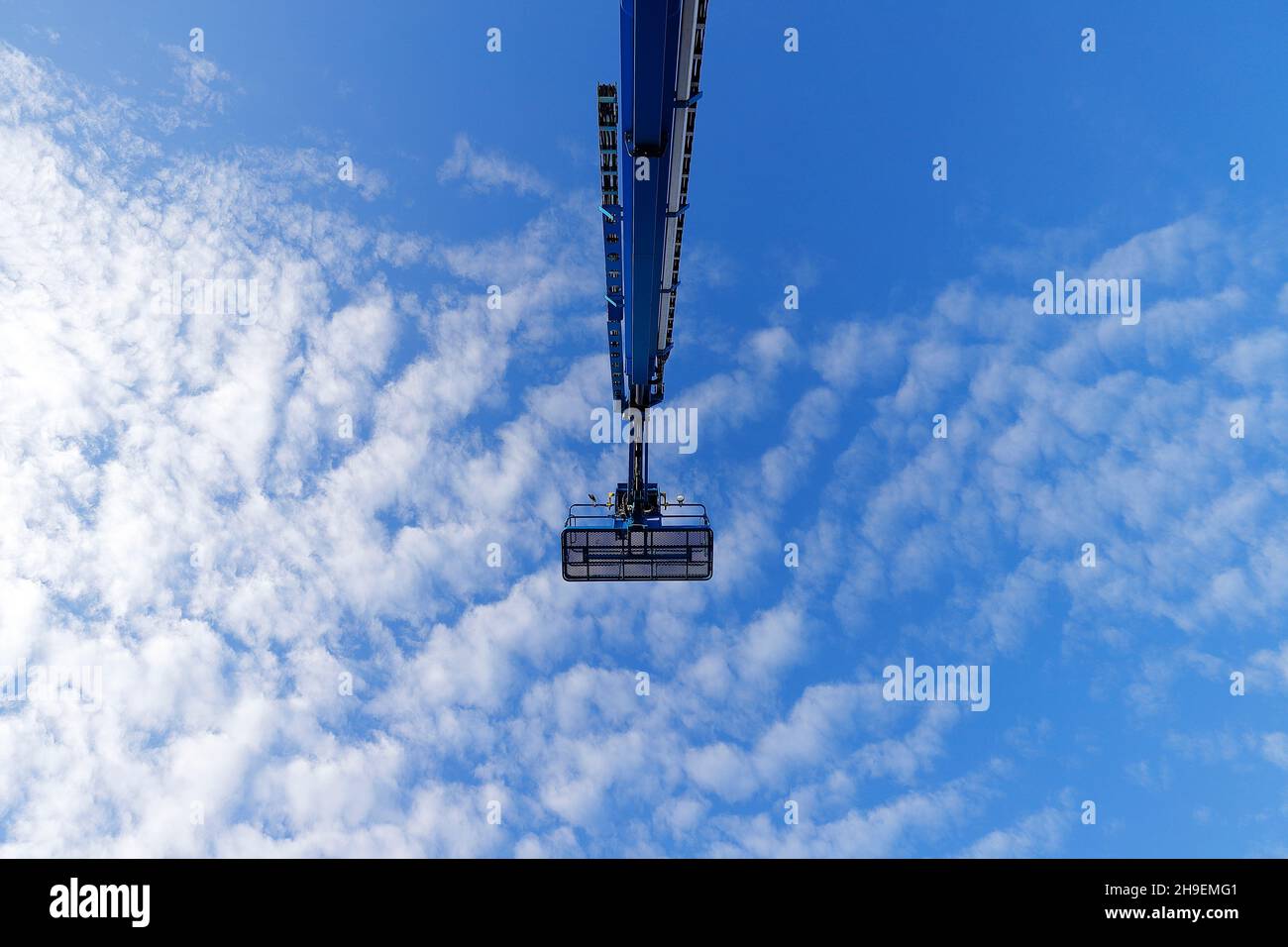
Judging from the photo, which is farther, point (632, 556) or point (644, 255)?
point (632, 556)

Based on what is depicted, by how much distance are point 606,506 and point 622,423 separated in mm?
4837

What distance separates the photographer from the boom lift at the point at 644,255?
14953 mm

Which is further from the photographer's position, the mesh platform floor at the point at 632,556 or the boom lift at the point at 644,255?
the mesh platform floor at the point at 632,556

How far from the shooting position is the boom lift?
15.0 metres

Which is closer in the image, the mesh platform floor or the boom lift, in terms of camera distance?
the boom lift

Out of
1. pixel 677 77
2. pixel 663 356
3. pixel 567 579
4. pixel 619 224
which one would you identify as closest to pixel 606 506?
pixel 567 579

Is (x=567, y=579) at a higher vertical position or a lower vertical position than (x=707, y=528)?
lower

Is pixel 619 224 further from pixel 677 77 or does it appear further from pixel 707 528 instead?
pixel 707 528

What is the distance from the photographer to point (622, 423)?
1255 inches

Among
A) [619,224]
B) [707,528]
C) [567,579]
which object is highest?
[619,224]

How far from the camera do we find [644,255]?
69.6 ft

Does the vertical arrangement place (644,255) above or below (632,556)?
above
